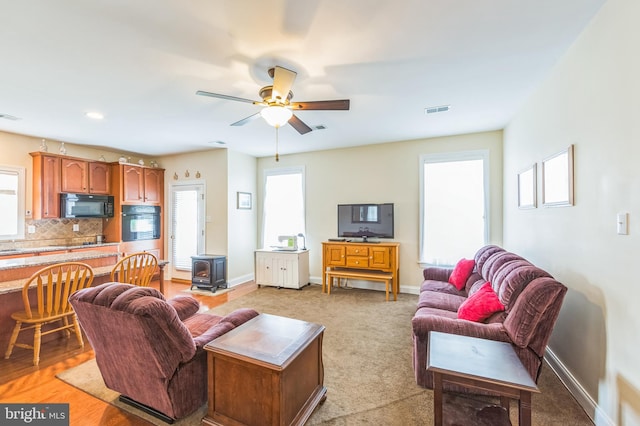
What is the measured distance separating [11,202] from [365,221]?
5.62m

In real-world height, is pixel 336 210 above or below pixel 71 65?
below

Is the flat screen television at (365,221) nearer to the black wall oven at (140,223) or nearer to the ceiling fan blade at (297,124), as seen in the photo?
the ceiling fan blade at (297,124)

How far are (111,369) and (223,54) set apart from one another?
2.46 m

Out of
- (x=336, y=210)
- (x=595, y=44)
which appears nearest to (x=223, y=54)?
(x=595, y=44)

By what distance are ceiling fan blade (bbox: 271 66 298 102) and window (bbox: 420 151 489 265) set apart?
314cm

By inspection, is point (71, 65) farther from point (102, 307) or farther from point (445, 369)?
point (445, 369)

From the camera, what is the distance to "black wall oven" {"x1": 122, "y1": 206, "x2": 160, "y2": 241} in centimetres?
541

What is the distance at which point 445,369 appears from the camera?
150cm

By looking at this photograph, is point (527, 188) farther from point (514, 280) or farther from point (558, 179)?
point (514, 280)

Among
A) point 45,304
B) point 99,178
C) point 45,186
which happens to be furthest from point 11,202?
point 45,304

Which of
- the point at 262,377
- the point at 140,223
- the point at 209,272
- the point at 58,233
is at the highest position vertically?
the point at 140,223

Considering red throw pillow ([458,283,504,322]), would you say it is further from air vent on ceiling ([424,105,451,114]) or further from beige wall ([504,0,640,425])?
air vent on ceiling ([424,105,451,114])

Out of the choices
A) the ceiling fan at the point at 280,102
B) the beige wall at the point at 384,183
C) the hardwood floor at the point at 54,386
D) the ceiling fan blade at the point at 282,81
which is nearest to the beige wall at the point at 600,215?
the ceiling fan at the point at 280,102

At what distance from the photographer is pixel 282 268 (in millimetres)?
5297
